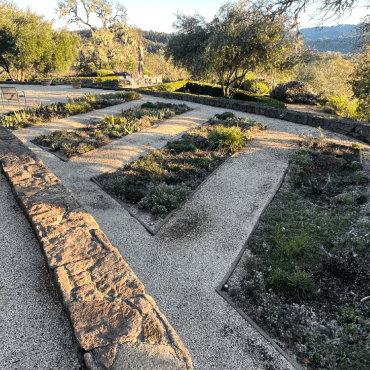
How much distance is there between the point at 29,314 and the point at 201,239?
242 cm

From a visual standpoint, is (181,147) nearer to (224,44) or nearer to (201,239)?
(201,239)

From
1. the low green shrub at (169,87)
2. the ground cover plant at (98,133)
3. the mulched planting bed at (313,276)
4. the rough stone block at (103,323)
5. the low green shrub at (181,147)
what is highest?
the low green shrub at (169,87)

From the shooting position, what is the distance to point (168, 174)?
235 inches

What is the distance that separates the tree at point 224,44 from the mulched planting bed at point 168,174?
19.7ft

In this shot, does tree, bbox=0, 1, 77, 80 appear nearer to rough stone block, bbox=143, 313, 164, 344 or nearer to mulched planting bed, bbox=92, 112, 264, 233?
mulched planting bed, bbox=92, 112, 264, 233

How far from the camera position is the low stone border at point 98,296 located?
72.2 inches

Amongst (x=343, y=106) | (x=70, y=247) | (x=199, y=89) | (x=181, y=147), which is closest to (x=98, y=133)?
(x=181, y=147)

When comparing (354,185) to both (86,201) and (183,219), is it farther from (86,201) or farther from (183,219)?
(86,201)

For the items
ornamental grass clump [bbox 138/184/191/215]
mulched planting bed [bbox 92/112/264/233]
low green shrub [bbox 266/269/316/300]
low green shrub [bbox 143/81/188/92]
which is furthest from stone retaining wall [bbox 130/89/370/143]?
low green shrub [bbox 266/269/316/300]

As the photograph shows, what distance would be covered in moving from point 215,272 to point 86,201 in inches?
111

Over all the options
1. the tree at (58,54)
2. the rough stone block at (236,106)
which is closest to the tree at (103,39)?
the tree at (58,54)

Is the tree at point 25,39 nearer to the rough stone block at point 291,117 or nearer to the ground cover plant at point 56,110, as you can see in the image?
the ground cover plant at point 56,110

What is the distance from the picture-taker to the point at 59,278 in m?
2.41

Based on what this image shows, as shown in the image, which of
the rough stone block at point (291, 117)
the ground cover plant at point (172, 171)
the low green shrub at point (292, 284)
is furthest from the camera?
the rough stone block at point (291, 117)
